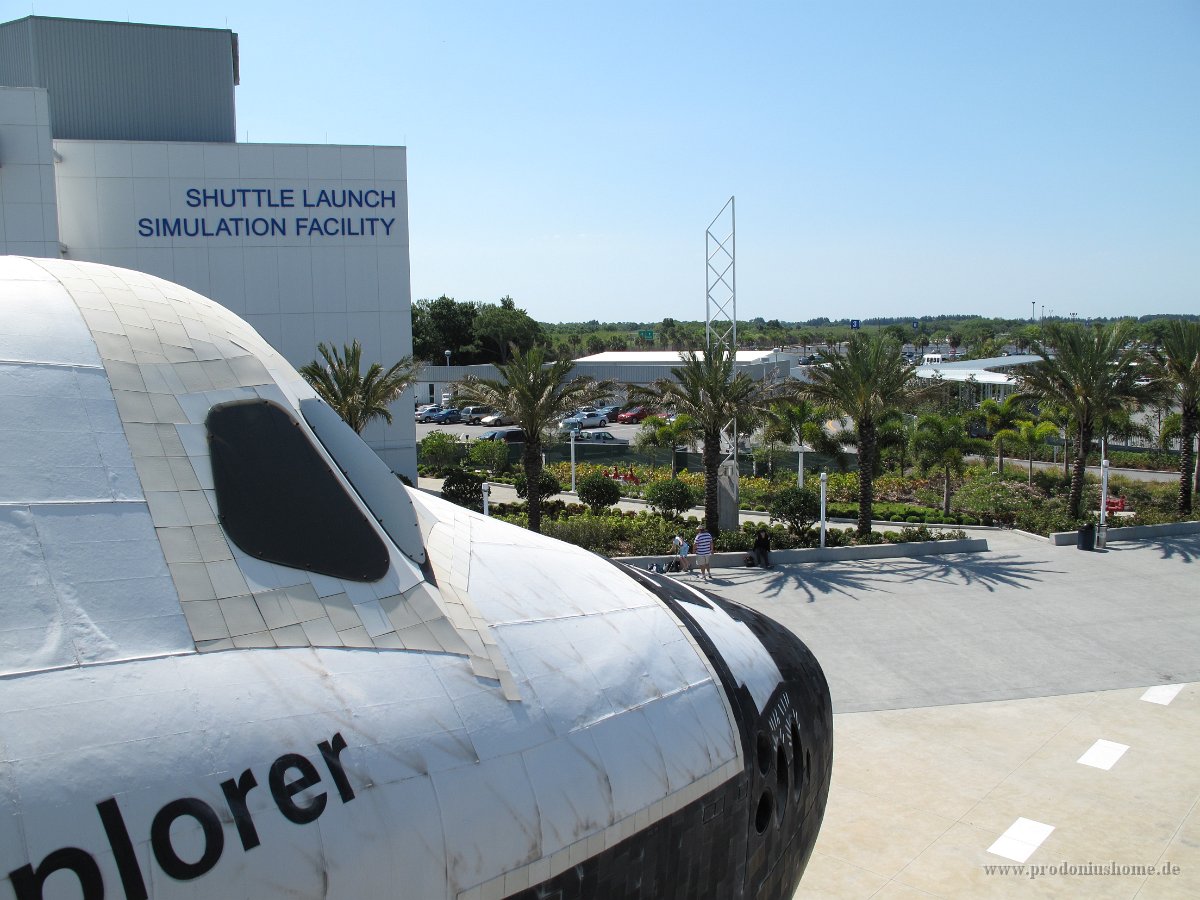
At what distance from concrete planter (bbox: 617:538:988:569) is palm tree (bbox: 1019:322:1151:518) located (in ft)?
18.2

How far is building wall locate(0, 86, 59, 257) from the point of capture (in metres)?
31.4

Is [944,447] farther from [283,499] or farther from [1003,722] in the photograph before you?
[283,499]

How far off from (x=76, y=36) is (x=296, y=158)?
35.6 ft

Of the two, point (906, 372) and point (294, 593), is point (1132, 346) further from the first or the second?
point (294, 593)

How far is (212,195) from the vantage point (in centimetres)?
3622

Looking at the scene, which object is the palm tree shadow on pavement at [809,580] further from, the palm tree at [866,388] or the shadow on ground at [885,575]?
the palm tree at [866,388]

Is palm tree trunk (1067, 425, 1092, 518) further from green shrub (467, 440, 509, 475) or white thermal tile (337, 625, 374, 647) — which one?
white thermal tile (337, 625, 374, 647)

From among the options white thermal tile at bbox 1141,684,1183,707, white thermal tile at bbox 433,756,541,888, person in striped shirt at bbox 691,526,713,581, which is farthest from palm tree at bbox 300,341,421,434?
white thermal tile at bbox 433,756,541,888

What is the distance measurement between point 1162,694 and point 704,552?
11.3 metres

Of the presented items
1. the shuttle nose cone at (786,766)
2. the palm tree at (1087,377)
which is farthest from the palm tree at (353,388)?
the palm tree at (1087,377)

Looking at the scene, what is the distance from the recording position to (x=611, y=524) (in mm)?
29984

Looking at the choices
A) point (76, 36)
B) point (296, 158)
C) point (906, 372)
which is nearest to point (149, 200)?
point (296, 158)

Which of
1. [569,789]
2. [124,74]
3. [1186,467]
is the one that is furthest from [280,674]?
[124,74]

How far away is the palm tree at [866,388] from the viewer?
94.7 feet
